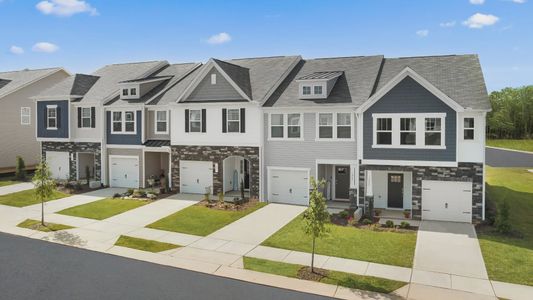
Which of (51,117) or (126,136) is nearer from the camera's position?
(126,136)

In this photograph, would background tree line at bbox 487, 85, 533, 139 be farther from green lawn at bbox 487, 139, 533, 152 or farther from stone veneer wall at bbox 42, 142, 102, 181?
stone veneer wall at bbox 42, 142, 102, 181

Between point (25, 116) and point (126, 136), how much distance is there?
16.1 m

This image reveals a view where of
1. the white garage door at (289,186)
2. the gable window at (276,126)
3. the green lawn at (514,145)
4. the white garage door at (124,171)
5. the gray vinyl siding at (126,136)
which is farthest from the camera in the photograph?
the green lawn at (514,145)

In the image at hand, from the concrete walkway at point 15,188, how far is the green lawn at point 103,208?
26.4ft

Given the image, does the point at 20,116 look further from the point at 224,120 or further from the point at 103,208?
the point at 224,120

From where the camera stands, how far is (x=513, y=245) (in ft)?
54.5

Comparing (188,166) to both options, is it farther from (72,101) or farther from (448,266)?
(448,266)

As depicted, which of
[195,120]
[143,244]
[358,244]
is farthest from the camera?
[195,120]

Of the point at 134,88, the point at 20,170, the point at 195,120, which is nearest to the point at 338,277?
the point at 195,120

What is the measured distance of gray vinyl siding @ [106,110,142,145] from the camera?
2960 cm

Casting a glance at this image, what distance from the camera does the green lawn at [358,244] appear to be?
1535 centimetres

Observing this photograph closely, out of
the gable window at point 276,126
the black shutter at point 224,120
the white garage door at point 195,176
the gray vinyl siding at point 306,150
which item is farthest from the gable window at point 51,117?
the gable window at point 276,126

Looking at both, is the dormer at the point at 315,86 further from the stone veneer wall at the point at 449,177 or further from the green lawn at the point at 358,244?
the green lawn at the point at 358,244

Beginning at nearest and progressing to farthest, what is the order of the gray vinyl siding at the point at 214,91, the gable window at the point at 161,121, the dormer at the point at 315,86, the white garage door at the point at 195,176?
the dormer at the point at 315,86 → the gray vinyl siding at the point at 214,91 → the white garage door at the point at 195,176 → the gable window at the point at 161,121
